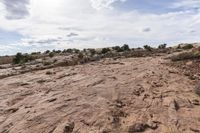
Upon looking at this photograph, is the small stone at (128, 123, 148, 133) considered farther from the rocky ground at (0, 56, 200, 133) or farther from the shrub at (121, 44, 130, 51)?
the shrub at (121, 44, 130, 51)

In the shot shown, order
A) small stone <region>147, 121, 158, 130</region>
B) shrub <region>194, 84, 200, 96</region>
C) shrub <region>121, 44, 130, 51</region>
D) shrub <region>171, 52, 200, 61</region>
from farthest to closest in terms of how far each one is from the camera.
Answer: shrub <region>121, 44, 130, 51</region>, shrub <region>171, 52, 200, 61</region>, shrub <region>194, 84, 200, 96</region>, small stone <region>147, 121, 158, 130</region>

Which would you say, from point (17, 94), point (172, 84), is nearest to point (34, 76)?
point (17, 94)

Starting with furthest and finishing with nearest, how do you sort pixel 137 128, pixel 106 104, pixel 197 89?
pixel 197 89
pixel 106 104
pixel 137 128

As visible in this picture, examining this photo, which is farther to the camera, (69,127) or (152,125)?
(69,127)

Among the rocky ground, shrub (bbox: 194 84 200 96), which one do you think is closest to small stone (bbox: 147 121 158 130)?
the rocky ground

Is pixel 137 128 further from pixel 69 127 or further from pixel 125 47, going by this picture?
pixel 125 47

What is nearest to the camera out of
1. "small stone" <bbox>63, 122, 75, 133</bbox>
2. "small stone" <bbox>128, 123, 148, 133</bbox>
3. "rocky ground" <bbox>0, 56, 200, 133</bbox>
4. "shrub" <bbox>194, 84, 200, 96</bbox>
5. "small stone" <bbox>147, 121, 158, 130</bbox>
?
"small stone" <bbox>128, 123, 148, 133</bbox>

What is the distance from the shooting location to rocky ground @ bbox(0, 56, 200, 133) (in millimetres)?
14758

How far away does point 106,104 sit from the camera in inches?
657

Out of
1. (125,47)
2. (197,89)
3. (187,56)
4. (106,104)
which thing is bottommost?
(106,104)

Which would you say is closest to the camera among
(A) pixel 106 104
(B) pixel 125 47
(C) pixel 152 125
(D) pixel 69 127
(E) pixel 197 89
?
(C) pixel 152 125

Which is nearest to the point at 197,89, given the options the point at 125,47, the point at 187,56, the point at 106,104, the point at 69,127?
the point at 106,104

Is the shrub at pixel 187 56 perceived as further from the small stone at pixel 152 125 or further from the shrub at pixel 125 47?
the shrub at pixel 125 47

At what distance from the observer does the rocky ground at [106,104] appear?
48.4ft
